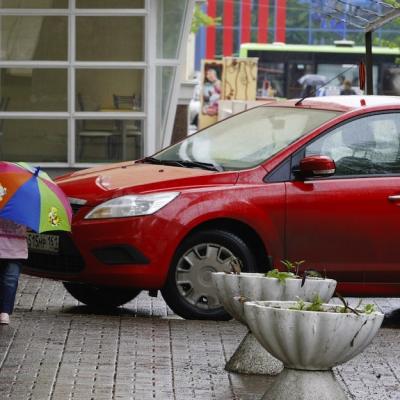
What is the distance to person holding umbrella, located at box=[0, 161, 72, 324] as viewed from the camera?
8.57 m

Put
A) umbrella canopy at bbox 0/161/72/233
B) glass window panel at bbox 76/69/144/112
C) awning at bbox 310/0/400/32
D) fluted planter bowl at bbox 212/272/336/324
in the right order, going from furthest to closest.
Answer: glass window panel at bbox 76/69/144/112, awning at bbox 310/0/400/32, umbrella canopy at bbox 0/161/72/233, fluted planter bowl at bbox 212/272/336/324

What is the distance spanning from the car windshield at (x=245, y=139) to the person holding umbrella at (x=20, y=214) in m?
1.64

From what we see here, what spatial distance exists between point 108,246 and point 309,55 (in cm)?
3843

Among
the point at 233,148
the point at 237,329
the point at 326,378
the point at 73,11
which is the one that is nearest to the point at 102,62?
the point at 73,11

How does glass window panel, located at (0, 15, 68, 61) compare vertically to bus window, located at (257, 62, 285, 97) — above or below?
above

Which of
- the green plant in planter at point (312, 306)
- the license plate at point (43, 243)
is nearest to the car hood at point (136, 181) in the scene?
the license plate at point (43, 243)

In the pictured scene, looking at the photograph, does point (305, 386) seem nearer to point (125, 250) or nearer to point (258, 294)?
point (258, 294)

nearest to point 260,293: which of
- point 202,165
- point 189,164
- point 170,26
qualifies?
point 202,165

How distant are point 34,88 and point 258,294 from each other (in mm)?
9217

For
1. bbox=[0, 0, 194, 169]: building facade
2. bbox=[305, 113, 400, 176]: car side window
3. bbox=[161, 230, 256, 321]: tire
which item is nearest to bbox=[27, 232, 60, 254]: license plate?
bbox=[161, 230, 256, 321]: tire

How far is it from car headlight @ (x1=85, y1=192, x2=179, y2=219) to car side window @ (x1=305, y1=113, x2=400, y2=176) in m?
1.20

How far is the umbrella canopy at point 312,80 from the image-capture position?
45.5 meters

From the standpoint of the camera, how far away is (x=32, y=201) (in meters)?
8.63

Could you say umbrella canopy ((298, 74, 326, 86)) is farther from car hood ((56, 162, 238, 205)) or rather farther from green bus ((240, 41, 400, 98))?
car hood ((56, 162, 238, 205))
